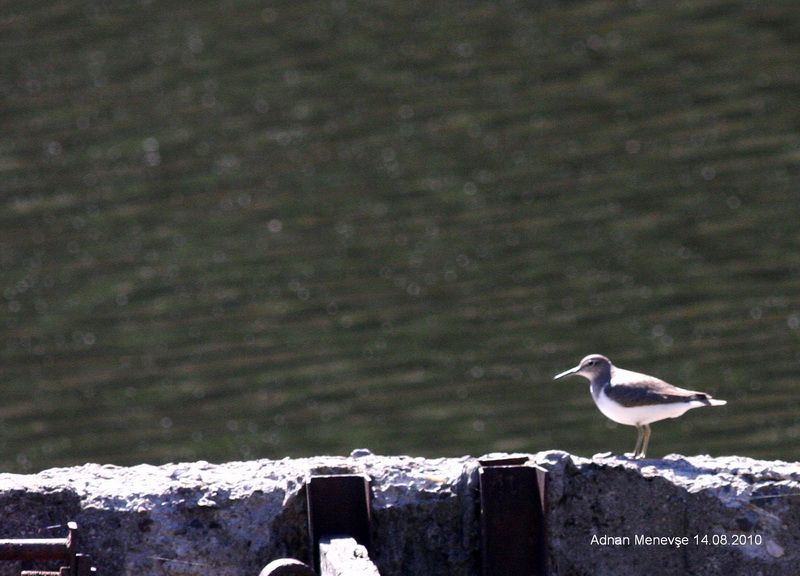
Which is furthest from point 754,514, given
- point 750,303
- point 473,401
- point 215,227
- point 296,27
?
point 296,27

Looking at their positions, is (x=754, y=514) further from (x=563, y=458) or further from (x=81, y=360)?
(x=81, y=360)

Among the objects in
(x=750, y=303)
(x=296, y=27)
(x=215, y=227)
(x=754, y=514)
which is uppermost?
(x=296, y=27)

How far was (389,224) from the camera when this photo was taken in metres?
13.1

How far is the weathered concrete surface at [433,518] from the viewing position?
3979 mm

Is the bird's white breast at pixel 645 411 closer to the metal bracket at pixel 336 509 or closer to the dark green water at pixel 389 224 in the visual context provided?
the metal bracket at pixel 336 509

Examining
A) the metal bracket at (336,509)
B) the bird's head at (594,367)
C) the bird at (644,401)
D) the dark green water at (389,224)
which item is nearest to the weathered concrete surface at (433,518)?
the metal bracket at (336,509)

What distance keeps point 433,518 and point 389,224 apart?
9.16 meters

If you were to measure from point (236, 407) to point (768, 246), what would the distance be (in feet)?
15.7

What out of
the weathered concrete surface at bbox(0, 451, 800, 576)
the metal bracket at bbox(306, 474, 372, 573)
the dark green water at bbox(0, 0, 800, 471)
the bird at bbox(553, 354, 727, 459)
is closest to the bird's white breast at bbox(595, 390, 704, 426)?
the bird at bbox(553, 354, 727, 459)

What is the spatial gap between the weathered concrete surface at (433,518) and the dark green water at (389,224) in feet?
20.0

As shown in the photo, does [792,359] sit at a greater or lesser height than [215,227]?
lesser

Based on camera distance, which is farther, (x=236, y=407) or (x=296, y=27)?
(x=296, y=27)

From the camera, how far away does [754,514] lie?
403 centimetres

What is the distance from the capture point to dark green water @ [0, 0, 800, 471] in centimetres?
1105
